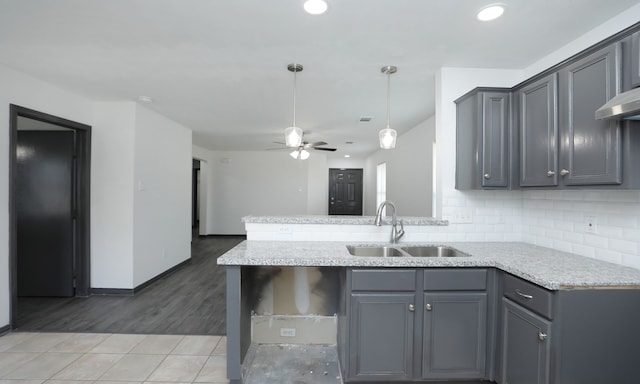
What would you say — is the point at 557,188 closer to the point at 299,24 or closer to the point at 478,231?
the point at 478,231

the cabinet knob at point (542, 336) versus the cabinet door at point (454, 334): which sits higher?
the cabinet knob at point (542, 336)

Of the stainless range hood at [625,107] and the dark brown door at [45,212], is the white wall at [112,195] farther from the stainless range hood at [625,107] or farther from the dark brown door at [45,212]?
the stainless range hood at [625,107]

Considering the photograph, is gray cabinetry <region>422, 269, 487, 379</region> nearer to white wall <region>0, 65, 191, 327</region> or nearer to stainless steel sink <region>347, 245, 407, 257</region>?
stainless steel sink <region>347, 245, 407, 257</region>

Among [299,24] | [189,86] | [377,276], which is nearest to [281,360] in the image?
[377,276]

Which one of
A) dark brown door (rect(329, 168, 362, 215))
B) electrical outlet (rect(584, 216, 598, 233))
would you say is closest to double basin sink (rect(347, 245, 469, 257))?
electrical outlet (rect(584, 216, 598, 233))

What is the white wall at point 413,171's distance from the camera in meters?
4.25

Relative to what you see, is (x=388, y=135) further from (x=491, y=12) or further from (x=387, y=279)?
(x=387, y=279)

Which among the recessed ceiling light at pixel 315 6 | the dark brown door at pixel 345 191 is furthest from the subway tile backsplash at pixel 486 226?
the dark brown door at pixel 345 191

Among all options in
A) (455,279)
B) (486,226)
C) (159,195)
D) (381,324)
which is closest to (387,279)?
(381,324)

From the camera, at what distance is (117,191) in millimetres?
3555

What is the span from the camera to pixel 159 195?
4.16 m

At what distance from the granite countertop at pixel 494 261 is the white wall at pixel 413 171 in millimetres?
2097

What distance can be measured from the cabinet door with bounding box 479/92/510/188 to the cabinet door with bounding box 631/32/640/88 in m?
0.78

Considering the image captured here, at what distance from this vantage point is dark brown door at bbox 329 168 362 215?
9805 millimetres
